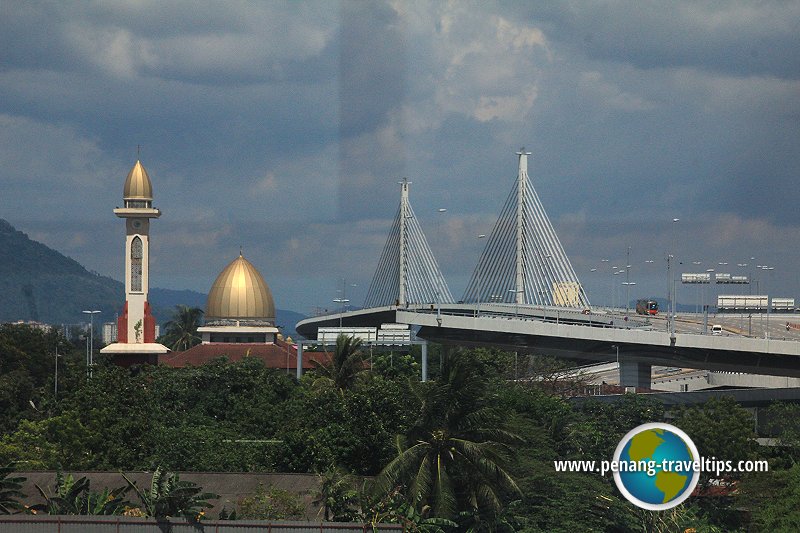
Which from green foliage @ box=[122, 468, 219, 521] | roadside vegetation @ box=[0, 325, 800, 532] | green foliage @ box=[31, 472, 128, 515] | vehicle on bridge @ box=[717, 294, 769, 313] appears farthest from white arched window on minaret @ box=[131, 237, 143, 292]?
green foliage @ box=[122, 468, 219, 521]

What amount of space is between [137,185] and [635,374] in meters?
41.7

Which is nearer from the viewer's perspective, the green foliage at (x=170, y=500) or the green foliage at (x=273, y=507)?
the green foliage at (x=170, y=500)

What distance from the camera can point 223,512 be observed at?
40.1 meters

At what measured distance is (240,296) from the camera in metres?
127

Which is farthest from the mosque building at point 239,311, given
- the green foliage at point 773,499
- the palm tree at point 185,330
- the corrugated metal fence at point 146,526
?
the corrugated metal fence at point 146,526

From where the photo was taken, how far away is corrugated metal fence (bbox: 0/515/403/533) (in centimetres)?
3672

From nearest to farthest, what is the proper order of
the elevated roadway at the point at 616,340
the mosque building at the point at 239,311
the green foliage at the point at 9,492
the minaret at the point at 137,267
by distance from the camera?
the green foliage at the point at 9,492
the elevated roadway at the point at 616,340
the minaret at the point at 137,267
the mosque building at the point at 239,311

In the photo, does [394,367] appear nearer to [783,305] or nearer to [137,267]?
[137,267]

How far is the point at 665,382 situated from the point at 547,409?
66250mm

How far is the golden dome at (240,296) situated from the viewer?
127562mm

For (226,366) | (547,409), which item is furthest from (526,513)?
(226,366)

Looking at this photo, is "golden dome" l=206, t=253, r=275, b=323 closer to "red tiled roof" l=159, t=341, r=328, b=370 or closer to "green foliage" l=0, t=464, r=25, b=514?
"red tiled roof" l=159, t=341, r=328, b=370

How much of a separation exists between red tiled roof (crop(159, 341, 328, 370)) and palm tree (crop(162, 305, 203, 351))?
48473mm

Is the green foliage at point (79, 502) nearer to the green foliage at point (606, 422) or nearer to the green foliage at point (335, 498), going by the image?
the green foliage at point (335, 498)
